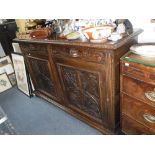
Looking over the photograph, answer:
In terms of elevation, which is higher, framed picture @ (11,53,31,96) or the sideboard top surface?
the sideboard top surface

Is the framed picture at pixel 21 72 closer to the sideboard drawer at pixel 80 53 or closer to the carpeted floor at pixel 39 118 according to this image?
the carpeted floor at pixel 39 118

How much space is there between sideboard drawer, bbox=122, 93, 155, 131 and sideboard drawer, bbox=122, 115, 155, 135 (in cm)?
4

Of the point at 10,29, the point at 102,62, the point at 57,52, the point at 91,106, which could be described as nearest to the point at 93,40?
the point at 102,62

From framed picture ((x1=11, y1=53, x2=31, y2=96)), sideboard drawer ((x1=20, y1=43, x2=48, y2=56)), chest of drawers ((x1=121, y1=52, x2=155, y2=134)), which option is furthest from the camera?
framed picture ((x1=11, y1=53, x2=31, y2=96))

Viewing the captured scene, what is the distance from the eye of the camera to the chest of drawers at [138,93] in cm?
108

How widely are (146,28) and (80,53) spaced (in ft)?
1.91

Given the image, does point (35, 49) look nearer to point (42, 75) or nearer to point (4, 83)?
point (42, 75)

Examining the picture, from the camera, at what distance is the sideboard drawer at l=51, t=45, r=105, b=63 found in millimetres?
1242

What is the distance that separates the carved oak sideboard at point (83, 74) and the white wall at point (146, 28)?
92 millimetres

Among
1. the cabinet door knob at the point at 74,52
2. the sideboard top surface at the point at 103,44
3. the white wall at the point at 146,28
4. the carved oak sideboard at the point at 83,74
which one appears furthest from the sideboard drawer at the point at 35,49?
the white wall at the point at 146,28

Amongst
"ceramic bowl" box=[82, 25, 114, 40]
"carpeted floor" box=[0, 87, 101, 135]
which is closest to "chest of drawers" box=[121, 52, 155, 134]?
"ceramic bowl" box=[82, 25, 114, 40]

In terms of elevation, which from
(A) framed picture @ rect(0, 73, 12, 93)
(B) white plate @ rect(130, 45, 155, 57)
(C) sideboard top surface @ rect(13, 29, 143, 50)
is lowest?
(A) framed picture @ rect(0, 73, 12, 93)

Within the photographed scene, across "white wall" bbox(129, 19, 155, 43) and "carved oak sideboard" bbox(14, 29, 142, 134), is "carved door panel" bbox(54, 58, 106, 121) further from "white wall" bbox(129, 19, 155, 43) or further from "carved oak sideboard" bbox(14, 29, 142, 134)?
"white wall" bbox(129, 19, 155, 43)
